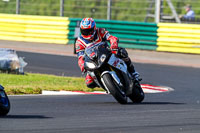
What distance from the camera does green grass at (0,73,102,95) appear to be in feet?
36.4

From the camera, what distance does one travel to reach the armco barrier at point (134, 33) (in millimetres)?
20500

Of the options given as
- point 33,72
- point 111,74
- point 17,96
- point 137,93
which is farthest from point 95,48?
point 33,72

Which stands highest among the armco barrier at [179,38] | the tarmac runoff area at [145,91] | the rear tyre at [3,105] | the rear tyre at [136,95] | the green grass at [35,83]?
the armco barrier at [179,38]

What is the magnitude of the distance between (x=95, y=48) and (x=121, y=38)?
40.3ft

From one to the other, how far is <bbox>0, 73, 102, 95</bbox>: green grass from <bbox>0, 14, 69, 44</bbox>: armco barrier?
8393mm

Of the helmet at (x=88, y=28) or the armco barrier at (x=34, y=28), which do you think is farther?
the armco barrier at (x=34, y=28)

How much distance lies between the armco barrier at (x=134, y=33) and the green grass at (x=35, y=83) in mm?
A: 7135

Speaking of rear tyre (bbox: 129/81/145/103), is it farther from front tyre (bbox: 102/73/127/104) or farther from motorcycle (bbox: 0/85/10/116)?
motorcycle (bbox: 0/85/10/116)

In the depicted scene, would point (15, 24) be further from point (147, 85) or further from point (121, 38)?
point (147, 85)

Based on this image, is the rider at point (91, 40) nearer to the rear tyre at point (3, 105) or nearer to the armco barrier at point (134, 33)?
the rear tyre at point (3, 105)

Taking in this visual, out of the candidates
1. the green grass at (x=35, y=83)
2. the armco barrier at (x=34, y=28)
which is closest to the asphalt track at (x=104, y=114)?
the green grass at (x=35, y=83)

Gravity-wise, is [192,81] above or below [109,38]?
below

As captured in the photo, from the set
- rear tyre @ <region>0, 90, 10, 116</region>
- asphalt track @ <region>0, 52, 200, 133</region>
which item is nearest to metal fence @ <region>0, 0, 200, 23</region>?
asphalt track @ <region>0, 52, 200, 133</region>

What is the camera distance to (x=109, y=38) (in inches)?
378
